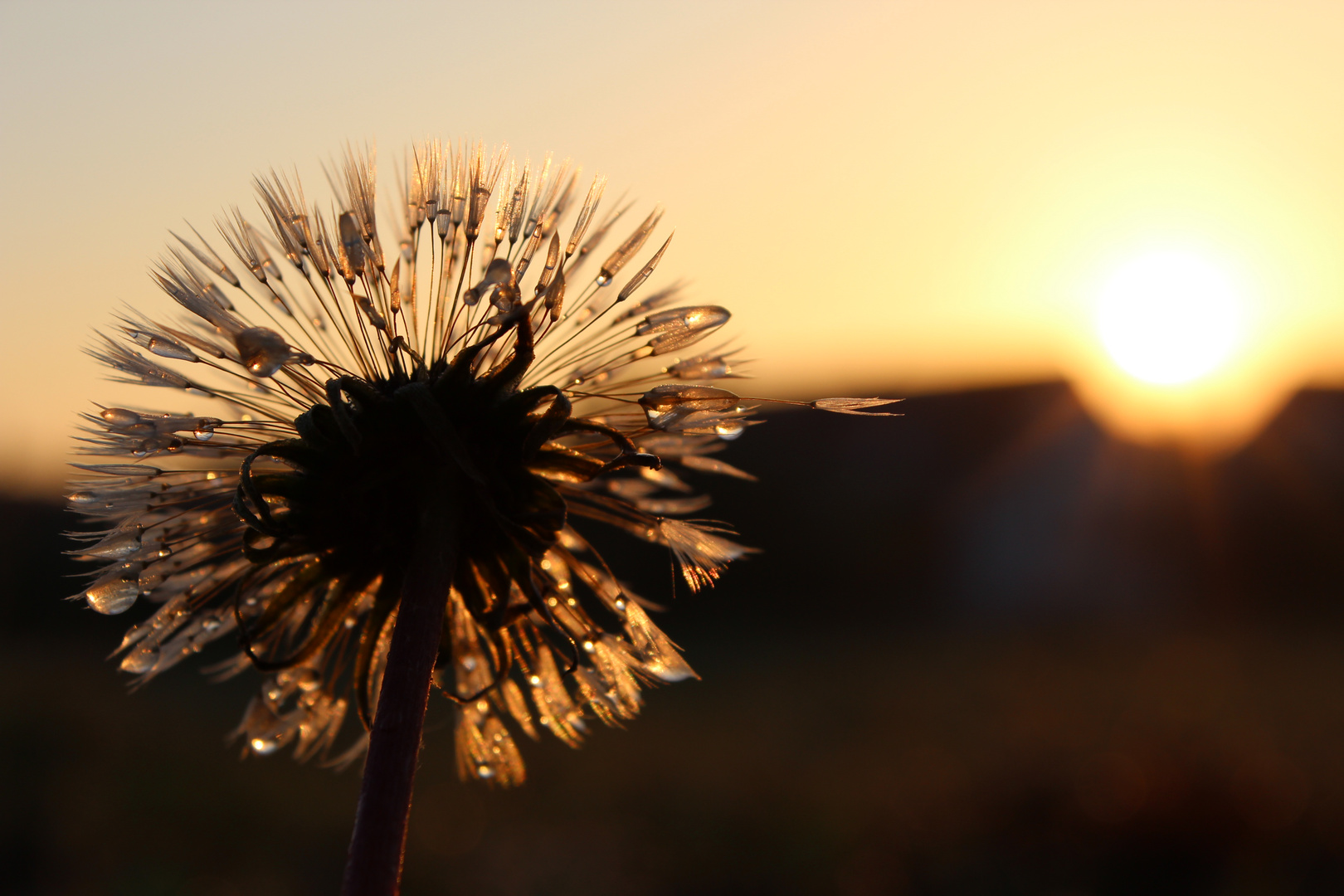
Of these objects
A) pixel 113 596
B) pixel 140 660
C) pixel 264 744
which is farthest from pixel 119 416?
pixel 264 744

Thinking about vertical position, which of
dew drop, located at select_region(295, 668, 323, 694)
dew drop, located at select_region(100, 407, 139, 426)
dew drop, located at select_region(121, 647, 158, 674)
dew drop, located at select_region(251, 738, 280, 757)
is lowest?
dew drop, located at select_region(251, 738, 280, 757)

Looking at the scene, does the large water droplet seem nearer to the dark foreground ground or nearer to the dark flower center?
the dark flower center

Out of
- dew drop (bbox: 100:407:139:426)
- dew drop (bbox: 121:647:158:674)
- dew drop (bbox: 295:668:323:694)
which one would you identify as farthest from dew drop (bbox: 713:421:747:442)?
dew drop (bbox: 121:647:158:674)

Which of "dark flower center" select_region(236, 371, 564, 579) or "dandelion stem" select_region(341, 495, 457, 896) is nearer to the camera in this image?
"dandelion stem" select_region(341, 495, 457, 896)

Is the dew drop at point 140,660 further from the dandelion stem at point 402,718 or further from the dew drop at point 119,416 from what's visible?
the dandelion stem at point 402,718

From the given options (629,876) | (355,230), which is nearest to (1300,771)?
(629,876)

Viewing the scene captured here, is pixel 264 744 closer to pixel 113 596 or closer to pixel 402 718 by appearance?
pixel 113 596
